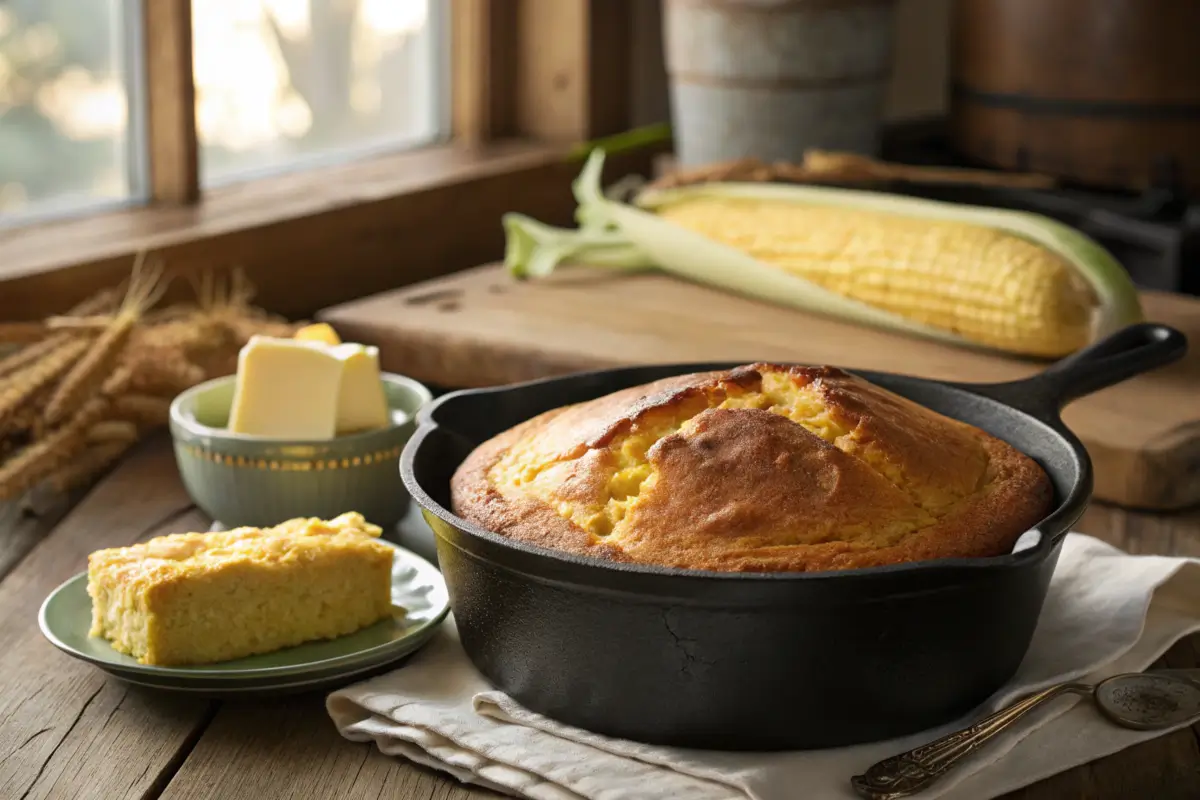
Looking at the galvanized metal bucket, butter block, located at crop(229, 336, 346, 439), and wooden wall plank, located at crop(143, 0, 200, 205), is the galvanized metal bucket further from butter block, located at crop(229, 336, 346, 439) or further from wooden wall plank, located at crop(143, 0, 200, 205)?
butter block, located at crop(229, 336, 346, 439)

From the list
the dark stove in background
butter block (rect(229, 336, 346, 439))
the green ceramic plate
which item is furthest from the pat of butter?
the dark stove in background

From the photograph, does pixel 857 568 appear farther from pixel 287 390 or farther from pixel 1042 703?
pixel 287 390

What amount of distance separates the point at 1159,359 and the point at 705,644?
23.9 inches

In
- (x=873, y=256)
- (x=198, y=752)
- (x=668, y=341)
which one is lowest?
(x=198, y=752)

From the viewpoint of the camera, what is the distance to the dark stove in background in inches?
86.6

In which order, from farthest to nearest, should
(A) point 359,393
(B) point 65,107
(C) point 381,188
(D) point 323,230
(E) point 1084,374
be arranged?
(C) point 381,188, (D) point 323,230, (B) point 65,107, (A) point 359,393, (E) point 1084,374

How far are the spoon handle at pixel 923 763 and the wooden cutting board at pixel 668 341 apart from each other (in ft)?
1.93

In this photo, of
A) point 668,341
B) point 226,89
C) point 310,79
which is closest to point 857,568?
point 668,341

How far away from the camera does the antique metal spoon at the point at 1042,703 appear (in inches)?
37.4

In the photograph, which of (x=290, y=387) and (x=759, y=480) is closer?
(x=759, y=480)

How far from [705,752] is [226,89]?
1637mm

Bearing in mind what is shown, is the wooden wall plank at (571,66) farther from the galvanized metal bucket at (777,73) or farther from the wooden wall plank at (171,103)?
the wooden wall plank at (171,103)

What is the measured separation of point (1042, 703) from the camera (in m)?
1.06

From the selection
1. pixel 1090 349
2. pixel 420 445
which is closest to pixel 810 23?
pixel 1090 349
